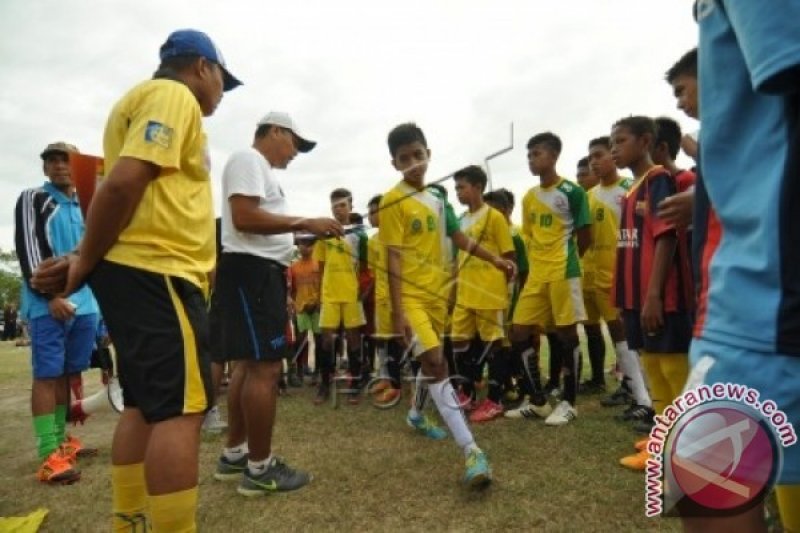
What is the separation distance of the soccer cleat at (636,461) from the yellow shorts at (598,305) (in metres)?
2.18

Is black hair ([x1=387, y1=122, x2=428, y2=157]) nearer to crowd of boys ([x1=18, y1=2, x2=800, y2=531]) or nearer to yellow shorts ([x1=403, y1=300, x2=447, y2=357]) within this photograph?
crowd of boys ([x1=18, y1=2, x2=800, y2=531])

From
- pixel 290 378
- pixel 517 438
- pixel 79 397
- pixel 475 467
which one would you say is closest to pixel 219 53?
pixel 475 467

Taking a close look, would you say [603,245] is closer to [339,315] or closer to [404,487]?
[339,315]

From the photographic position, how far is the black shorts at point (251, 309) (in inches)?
120

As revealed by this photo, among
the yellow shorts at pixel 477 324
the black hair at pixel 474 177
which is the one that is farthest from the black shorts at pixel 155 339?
the black hair at pixel 474 177

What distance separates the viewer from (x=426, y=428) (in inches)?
163

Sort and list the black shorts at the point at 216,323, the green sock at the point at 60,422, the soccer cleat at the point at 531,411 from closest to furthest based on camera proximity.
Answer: the black shorts at the point at 216,323 < the green sock at the point at 60,422 < the soccer cleat at the point at 531,411

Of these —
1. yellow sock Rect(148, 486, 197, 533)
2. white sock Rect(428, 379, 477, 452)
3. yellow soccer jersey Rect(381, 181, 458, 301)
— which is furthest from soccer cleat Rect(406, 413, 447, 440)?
yellow sock Rect(148, 486, 197, 533)

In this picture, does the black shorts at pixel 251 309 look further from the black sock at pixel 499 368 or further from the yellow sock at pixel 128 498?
the black sock at pixel 499 368

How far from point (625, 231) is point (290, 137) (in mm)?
2263

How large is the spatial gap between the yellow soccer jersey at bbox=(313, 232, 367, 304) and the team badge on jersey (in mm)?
4361

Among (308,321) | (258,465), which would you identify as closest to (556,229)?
(258,465)

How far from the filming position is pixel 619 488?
2.86 metres

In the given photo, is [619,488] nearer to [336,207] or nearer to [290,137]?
[290,137]
